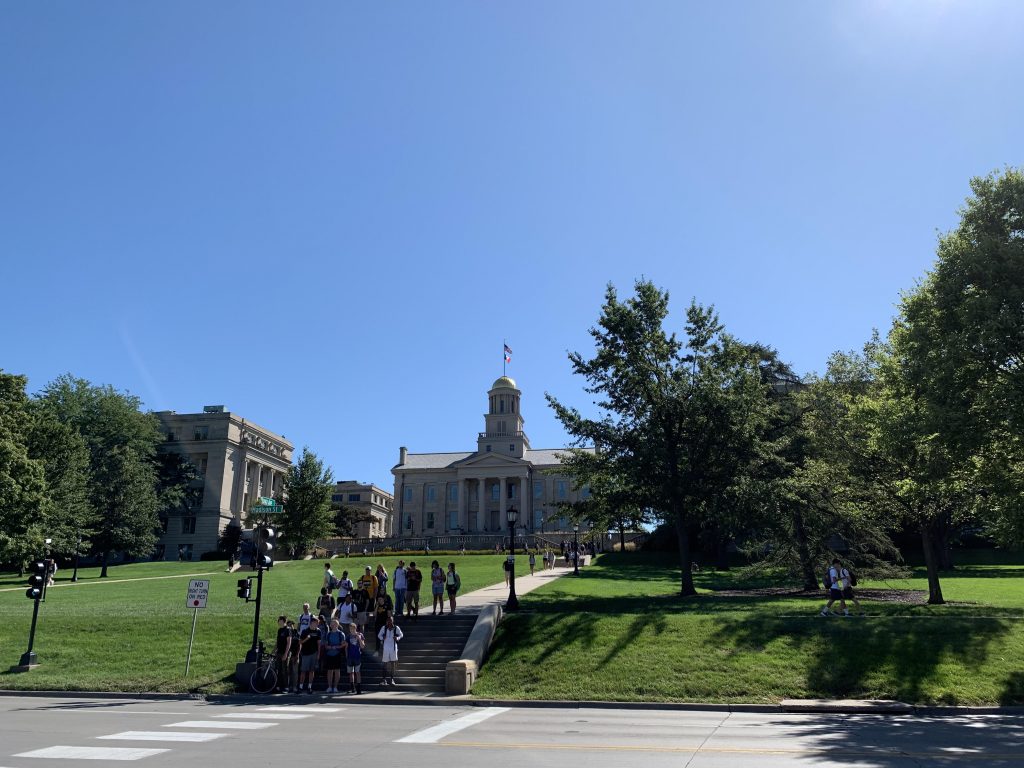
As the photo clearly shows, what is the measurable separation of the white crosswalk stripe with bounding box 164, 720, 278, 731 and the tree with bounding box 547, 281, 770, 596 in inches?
687

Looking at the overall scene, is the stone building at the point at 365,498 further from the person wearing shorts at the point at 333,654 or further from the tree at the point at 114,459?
the person wearing shorts at the point at 333,654

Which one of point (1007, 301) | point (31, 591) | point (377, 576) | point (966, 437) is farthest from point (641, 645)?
point (31, 591)

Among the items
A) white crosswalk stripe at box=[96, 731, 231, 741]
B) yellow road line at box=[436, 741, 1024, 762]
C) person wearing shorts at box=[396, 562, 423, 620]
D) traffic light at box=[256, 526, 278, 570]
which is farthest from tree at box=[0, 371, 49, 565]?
yellow road line at box=[436, 741, 1024, 762]

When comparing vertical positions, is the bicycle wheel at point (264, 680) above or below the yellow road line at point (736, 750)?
below

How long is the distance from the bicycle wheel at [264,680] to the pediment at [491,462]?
302 ft

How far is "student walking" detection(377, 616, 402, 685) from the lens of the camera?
1919 cm

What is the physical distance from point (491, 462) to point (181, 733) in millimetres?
99361

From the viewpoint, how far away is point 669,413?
2945 centimetres

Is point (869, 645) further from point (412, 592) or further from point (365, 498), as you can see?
point (365, 498)

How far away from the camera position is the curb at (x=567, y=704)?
1554cm

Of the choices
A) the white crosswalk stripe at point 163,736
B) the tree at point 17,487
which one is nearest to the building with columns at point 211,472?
the tree at point 17,487

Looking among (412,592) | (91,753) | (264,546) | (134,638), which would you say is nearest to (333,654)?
(264,546)

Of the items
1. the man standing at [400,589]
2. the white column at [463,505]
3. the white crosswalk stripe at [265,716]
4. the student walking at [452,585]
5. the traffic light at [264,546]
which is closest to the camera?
the white crosswalk stripe at [265,716]

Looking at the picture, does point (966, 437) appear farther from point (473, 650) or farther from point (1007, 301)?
point (473, 650)
